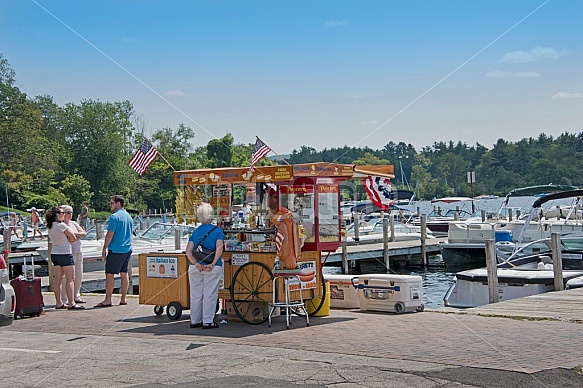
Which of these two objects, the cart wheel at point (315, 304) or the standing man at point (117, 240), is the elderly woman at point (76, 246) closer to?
the standing man at point (117, 240)

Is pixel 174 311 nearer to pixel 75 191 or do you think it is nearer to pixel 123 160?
pixel 75 191

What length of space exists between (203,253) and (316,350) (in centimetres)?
279

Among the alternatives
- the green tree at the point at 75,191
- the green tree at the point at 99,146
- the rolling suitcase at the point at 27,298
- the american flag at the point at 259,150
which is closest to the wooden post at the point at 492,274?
the american flag at the point at 259,150

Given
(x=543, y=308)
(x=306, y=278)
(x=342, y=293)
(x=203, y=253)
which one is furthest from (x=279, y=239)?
(x=543, y=308)

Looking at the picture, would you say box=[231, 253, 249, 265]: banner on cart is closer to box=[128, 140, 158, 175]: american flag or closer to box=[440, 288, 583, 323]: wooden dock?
box=[440, 288, 583, 323]: wooden dock

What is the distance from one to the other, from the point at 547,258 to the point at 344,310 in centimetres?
1003

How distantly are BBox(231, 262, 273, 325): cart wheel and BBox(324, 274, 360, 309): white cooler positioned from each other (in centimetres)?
237

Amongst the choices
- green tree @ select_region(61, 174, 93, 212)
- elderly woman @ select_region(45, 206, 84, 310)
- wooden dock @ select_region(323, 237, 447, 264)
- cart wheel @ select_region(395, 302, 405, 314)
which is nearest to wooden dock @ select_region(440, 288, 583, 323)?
cart wheel @ select_region(395, 302, 405, 314)

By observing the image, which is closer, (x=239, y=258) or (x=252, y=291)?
(x=252, y=291)

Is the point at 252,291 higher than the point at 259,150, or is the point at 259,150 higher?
the point at 259,150

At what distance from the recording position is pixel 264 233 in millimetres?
11805

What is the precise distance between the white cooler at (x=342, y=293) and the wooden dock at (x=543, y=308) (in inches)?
61.9

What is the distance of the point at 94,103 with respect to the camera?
10106 centimetres

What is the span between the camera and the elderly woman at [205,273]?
37.4ft
